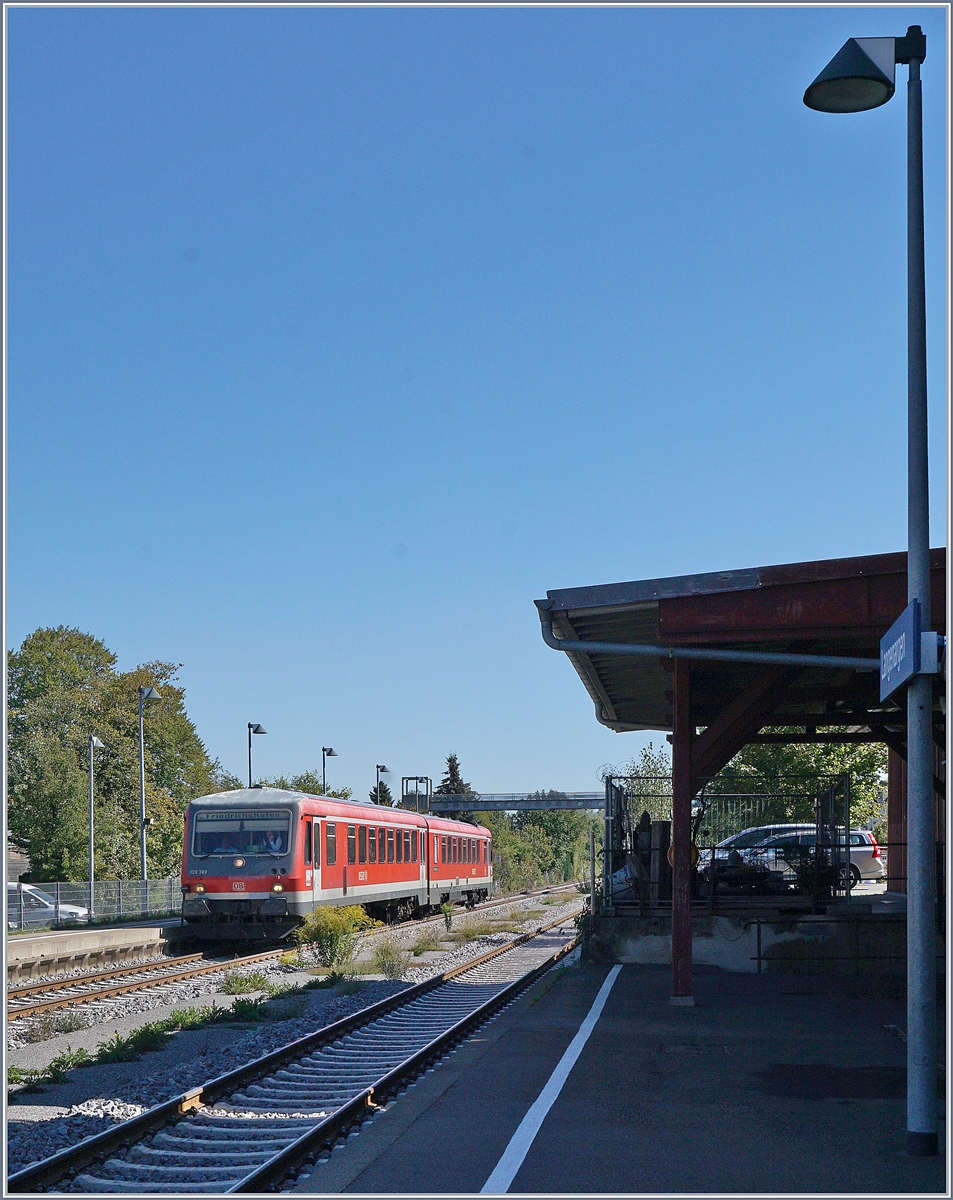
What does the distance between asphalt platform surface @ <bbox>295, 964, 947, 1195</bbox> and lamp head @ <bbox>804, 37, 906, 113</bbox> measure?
601 centimetres

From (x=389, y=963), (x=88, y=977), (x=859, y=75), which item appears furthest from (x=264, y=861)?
(x=859, y=75)

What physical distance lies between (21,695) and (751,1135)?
70275 millimetres

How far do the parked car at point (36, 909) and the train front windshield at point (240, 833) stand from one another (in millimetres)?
9485

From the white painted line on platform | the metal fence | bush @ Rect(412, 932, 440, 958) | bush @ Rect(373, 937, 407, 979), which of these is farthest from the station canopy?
the metal fence

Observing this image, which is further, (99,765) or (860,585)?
(99,765)

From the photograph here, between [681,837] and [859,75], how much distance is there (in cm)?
826

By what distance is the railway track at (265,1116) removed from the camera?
752 cm

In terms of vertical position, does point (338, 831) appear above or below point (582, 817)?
above

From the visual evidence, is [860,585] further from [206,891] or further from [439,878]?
[439,878]

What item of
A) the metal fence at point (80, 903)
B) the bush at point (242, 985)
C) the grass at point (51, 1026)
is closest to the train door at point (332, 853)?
the bush at point (242, 985)

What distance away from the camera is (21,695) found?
238 feet

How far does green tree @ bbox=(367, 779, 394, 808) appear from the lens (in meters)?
82.2

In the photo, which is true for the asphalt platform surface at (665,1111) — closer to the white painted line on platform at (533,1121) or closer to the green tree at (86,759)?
the white painted line on platform at (533,1121)

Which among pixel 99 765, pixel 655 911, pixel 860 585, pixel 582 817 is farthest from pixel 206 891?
pixel 582 817
